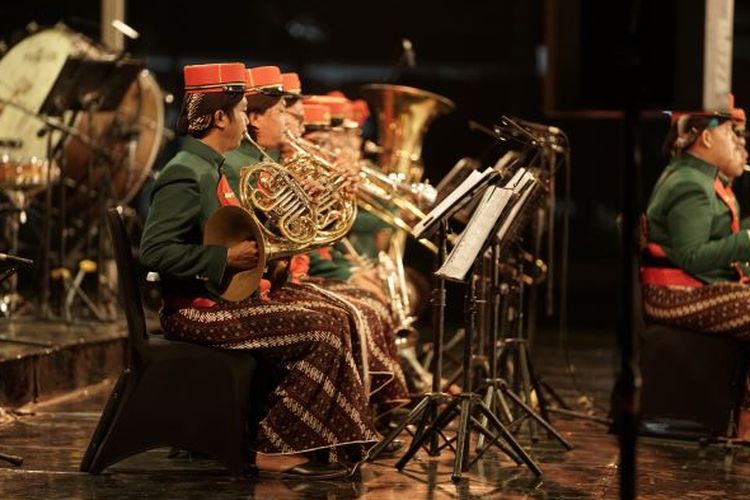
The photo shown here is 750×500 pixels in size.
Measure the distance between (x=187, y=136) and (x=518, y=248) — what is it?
181 cm

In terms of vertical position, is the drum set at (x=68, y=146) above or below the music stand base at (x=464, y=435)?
above

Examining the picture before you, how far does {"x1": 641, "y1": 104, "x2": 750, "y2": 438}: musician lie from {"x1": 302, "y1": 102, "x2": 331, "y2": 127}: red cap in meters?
1.64

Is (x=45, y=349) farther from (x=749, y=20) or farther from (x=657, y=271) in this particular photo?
(x=749, y=20)

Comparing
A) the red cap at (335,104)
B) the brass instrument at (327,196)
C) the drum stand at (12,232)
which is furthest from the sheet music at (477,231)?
the drum stand at (12,232)

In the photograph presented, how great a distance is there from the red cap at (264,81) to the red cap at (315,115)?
1.15 m

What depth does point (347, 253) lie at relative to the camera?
7.10 meters

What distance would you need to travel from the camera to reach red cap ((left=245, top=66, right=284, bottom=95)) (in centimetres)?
562

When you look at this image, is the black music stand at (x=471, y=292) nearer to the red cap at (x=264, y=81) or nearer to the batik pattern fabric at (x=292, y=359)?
the batik pattern fabric at (x=292, y=359)

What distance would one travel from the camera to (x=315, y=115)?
22.8 feet

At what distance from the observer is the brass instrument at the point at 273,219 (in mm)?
4828

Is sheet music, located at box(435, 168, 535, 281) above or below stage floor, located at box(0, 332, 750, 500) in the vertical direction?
above

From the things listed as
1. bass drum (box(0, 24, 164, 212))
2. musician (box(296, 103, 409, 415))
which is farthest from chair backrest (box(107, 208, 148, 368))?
bass drum (box(0, 24, 164, 212))

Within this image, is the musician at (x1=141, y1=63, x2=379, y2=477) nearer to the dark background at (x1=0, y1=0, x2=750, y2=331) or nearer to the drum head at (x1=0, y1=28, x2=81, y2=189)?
the drum head at (x1=0, y1=28, x2=81, y2=189)

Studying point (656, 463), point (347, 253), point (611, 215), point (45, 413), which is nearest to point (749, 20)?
point (611, 215)
